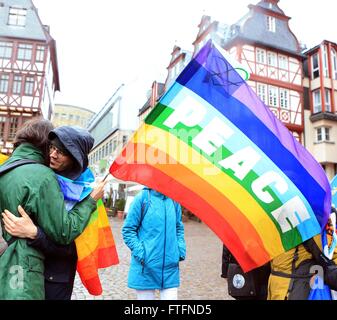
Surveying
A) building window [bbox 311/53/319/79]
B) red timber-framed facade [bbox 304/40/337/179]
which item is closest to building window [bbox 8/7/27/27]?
red timber-framed facade [bbox 304/40/337/179]

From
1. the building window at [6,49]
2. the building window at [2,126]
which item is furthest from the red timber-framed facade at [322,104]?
the building window at [2,126]

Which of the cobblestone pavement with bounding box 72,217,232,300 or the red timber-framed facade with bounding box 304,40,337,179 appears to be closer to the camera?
the cobblestone pavement with bounding box 72,217,232,300

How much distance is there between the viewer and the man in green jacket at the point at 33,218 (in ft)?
4.35

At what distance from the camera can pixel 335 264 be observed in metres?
2.10

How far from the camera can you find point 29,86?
23.2 meters

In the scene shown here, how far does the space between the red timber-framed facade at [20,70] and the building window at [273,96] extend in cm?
1505

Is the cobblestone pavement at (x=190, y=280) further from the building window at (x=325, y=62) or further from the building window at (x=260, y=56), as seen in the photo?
the building window at (x=325, y=62)

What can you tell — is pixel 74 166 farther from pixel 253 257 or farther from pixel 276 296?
pixel 276 296

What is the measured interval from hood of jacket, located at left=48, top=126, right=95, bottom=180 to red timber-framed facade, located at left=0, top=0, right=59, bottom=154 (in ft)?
Answer: 75.0

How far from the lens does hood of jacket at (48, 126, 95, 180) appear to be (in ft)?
5.02

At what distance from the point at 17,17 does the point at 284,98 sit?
19.9 m

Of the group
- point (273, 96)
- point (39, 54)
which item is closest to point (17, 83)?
point (39, 54)

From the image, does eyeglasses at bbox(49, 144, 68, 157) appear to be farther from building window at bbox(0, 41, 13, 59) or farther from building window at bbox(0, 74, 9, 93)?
building window at bbox(0, 41, 13, 59)
